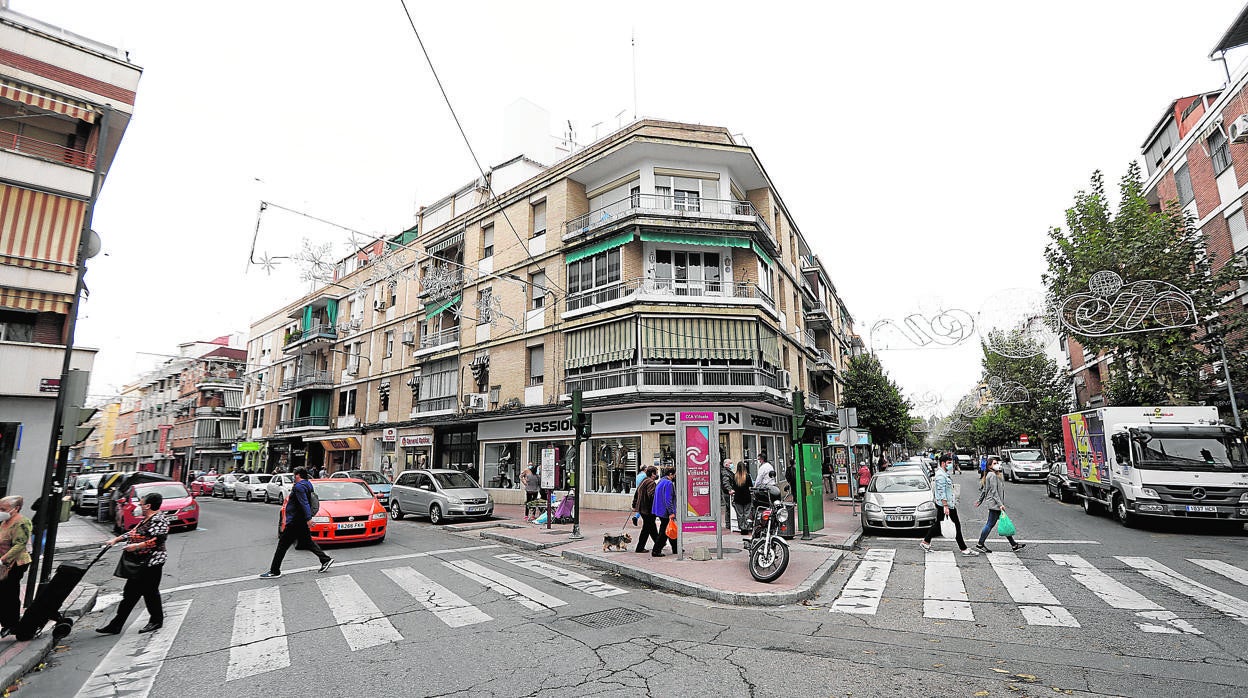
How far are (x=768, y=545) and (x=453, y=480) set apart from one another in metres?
11.5

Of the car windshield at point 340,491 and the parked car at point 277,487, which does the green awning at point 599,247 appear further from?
the parked car at point 277,487

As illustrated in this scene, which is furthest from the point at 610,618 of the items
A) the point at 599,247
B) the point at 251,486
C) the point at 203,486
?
the point at 203,486

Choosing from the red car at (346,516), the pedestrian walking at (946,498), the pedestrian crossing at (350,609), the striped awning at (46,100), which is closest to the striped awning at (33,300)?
the striped awning at (46,100)

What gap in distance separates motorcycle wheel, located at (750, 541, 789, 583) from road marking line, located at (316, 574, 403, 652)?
4787 mm

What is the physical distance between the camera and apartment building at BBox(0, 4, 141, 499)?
1323 cm

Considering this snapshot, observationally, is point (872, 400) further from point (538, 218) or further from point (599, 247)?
point (538, 218)

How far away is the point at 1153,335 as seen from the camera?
704 inches

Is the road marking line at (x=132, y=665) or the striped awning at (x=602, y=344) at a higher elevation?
the striped awning at (x=602, y=344)

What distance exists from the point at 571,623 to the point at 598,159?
18421 mm

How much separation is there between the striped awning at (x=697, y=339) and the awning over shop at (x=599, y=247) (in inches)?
120

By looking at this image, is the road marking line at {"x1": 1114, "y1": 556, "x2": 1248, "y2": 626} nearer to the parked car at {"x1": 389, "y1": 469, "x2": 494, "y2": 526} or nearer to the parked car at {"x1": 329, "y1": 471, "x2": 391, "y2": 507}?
the parked car at {"x1": 389, "y1": 469, "x2": 494, "y2": 526}

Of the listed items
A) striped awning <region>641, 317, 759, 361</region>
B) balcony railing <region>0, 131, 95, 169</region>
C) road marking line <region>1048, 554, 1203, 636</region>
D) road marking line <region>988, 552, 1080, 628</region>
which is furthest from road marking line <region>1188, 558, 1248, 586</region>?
balcony railing <region>0, 131, 95, 169</region>

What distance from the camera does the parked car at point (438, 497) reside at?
15.9m

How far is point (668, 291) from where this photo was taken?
20219mm
